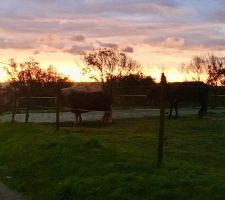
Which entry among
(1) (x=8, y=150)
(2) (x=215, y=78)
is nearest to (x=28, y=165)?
(1) (x=8, y=150)

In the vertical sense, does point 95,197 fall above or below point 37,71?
below

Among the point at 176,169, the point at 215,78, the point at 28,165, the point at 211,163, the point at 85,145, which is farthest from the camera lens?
the point at 215,78

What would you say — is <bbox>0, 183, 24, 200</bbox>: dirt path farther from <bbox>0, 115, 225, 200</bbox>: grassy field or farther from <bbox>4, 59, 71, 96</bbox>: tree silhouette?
<bbox>4, 59, 71, 96</bbox>: tree silhouette

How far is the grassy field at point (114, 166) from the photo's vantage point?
380 inches

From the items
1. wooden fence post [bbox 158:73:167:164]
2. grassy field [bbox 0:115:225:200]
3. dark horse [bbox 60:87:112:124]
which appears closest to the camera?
grassy field [bbox 0:115:225:200]

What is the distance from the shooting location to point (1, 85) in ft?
166

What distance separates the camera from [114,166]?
1165 cm

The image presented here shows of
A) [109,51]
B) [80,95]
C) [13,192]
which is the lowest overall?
[13,192]

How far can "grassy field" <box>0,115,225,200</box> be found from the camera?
9656 mm

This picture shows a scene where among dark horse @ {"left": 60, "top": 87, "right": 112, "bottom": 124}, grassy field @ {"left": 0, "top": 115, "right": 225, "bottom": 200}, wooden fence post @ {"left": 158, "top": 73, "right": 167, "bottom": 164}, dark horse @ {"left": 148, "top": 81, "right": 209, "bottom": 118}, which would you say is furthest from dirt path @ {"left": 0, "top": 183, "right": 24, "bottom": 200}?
dark horse @ {"left": 148, "top": 81, "right": 209, "bottom": 118}

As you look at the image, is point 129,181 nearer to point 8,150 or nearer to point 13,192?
→ point 13,192

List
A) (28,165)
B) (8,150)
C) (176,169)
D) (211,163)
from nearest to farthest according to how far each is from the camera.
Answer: (176,169)
(211,163)
(28,165)
(8,150)

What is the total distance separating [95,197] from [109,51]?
39200 mm

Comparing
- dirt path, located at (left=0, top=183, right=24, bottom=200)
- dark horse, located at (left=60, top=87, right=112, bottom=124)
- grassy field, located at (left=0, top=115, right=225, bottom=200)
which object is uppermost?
dark horse, located at (left=60, top=87, right=112, bottom=124)
